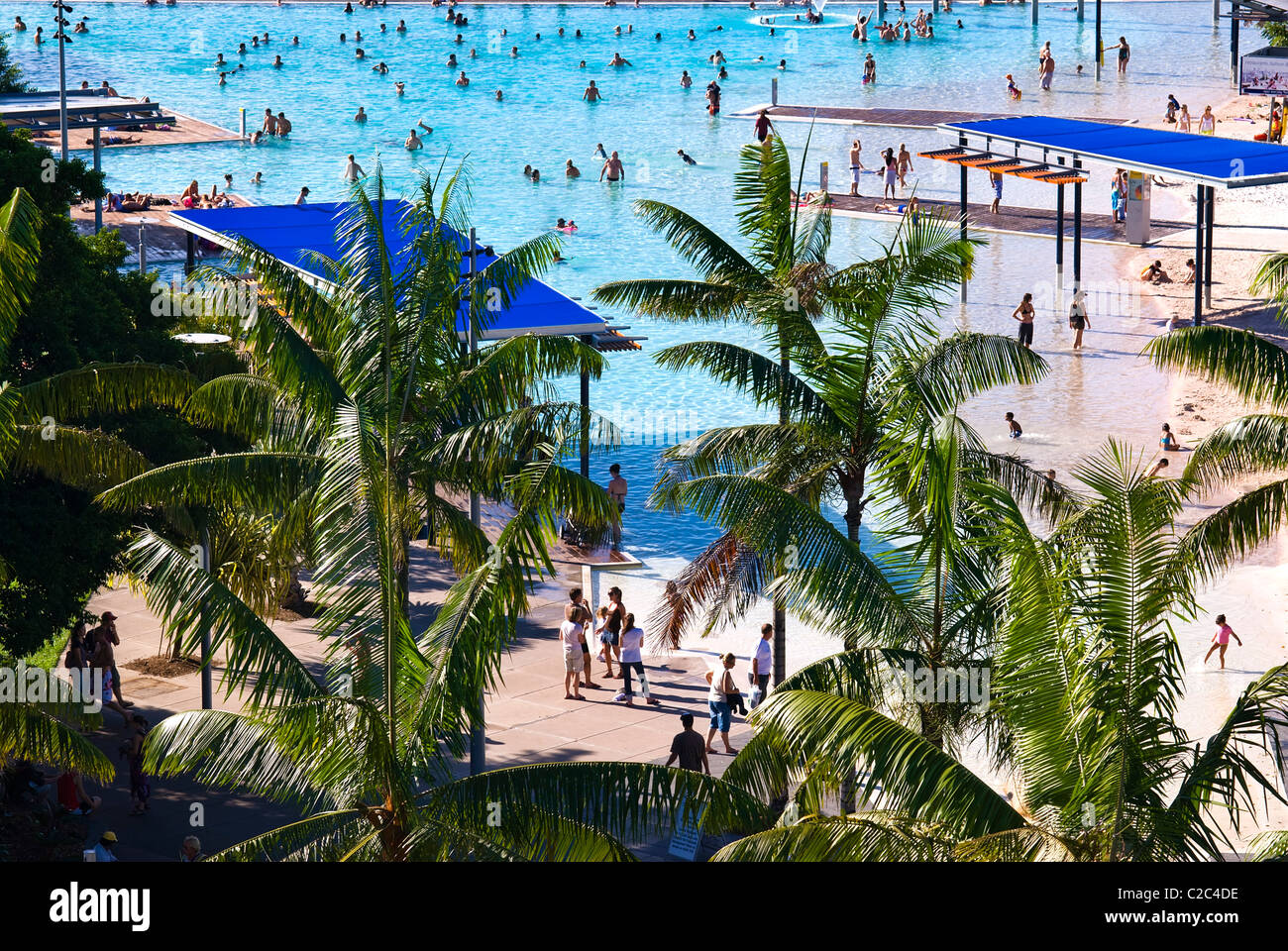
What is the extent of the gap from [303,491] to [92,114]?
25.2 meters

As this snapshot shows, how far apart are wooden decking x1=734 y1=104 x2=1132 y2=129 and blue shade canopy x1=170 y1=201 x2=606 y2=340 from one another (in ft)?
93.9

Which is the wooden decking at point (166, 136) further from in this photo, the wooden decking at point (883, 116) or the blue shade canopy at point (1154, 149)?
the blue shade canopy at point (1154, 149)

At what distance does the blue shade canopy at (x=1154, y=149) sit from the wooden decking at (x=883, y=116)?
1678cm

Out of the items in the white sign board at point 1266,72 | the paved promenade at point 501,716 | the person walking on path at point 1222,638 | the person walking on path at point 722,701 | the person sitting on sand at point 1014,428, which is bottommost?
the paved promenade at point 501,716

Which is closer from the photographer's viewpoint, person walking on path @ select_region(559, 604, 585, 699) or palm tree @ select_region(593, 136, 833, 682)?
palm tree @ select_region(593, 136, 833, 682)

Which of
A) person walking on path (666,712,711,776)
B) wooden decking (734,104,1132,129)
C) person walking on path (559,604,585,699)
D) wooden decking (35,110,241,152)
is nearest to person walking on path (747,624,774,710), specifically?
person walking on path (559,604,585,699)

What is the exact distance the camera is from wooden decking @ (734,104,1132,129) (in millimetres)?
55406

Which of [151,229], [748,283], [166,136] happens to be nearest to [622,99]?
[166,136]

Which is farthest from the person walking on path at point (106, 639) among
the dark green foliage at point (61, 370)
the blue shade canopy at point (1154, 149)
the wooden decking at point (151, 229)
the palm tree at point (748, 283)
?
the wooden decking at point (151, 229)

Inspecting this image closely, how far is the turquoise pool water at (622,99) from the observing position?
1416 inches

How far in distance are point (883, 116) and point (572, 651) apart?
40.9 metres

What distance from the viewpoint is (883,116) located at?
56.9 metres

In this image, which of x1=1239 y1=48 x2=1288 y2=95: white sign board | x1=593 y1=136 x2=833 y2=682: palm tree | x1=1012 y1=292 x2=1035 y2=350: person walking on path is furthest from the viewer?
x1=1239 y1=48 x2=1288 y2=95: white sign board

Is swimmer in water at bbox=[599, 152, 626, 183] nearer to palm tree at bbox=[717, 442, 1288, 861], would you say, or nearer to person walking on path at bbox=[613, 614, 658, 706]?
person walking on path at bbox=[613, 614, 658, 706]
